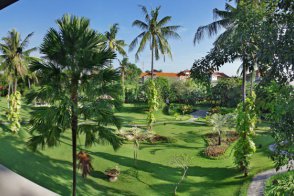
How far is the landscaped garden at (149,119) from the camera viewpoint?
4.73 meters

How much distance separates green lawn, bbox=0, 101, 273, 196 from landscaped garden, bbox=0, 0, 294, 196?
6 cm

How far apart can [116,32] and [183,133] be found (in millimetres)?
24742

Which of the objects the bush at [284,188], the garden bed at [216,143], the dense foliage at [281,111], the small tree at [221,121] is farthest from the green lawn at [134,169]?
the dense foliage at [281,111]

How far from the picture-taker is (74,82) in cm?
1087

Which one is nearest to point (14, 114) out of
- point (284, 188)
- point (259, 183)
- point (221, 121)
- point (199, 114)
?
point (221, 121)

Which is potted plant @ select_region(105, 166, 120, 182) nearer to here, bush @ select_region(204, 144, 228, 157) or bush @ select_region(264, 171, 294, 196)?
bush @ select_region(204, 144, 228, 157)

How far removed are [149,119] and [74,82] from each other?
17.5 metres

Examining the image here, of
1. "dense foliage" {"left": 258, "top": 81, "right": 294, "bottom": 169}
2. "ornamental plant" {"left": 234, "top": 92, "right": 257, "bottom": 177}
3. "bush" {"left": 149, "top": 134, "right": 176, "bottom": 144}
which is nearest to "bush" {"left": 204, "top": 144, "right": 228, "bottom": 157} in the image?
"bush" {"left": 149, "top": 134, "right": 176, "bottom": 144}

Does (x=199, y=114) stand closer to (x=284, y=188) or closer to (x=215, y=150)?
(x=215, y=150)

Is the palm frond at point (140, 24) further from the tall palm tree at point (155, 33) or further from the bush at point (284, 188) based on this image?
the bush at point (284, 188)

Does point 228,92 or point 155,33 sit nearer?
point 155,33

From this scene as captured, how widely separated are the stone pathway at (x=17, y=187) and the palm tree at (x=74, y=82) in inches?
117

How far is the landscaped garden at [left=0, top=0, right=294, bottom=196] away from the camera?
4730mm

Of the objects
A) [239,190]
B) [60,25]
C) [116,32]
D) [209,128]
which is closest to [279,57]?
[60,25]
